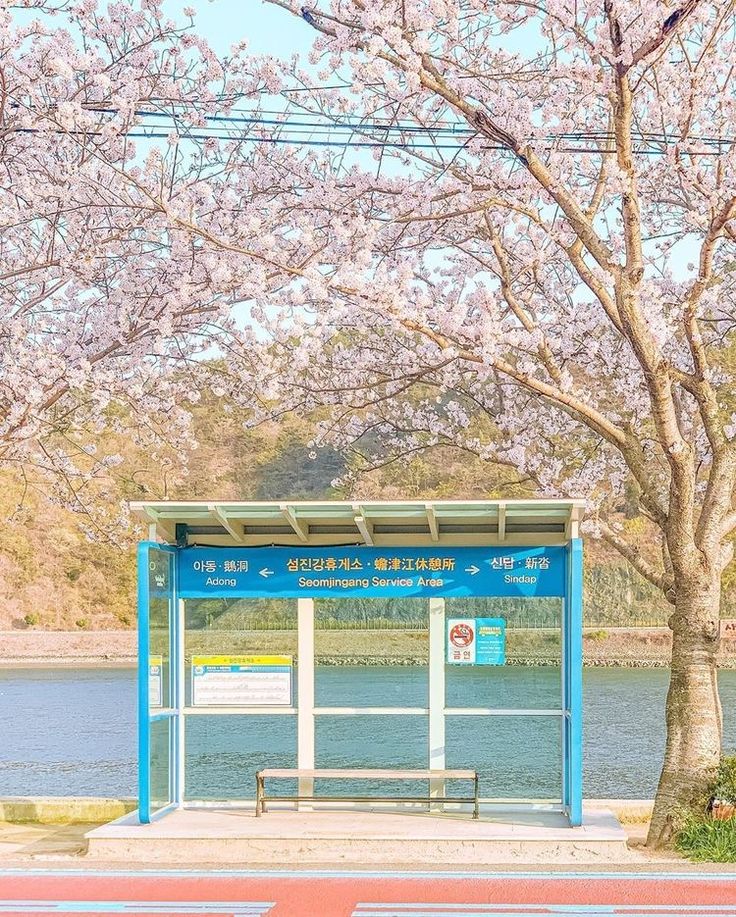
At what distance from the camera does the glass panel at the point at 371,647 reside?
12.5 m

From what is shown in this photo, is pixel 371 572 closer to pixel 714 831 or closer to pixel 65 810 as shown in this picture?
pixel 714 831

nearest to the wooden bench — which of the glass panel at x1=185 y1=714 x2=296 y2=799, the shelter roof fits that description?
the glass panel at x1=185 y1=714 x2=296 y2=799

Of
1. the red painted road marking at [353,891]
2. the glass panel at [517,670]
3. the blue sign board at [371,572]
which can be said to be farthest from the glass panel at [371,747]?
the red painted road marking at [353,891]

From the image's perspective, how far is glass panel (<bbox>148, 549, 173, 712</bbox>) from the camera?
11812 millimetres

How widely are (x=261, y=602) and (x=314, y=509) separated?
1.43m

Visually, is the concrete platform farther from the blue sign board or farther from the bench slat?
the blue sign board

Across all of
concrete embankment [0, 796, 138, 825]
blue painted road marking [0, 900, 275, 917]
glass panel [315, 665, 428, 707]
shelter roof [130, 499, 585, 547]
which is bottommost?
concrete embankment [0, 796, 138, 825]

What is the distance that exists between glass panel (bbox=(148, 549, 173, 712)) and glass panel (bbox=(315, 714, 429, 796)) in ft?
5.08

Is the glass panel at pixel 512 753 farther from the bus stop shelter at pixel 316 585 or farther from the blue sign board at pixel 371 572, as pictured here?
the blue sign board at pixel 371 572

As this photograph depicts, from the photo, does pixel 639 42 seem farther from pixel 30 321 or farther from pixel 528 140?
pixel 30 321

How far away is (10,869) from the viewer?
35.2 feet

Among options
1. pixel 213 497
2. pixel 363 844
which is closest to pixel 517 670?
pixel 363 844

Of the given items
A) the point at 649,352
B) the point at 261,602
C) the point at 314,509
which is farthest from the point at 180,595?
the point at 649,352

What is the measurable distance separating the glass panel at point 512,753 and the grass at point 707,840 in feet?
4.10
